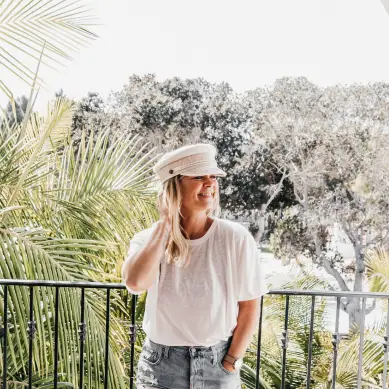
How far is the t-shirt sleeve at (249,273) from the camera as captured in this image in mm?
1386

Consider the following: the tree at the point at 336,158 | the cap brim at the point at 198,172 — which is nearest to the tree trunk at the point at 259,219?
the tree at the point at 336,158

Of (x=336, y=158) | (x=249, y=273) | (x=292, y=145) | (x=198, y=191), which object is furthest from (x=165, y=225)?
(x=336, y=158)

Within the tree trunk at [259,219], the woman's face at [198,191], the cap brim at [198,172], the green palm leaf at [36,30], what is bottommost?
the tree trunk at [259,219]

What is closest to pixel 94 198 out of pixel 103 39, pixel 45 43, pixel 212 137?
pixel 45 43

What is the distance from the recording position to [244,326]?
1435 millimetres

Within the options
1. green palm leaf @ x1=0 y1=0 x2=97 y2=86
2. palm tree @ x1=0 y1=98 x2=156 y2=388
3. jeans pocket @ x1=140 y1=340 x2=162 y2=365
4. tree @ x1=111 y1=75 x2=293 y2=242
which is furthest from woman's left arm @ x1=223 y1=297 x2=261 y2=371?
tree @ x1=111 y1=75 x2=293 y2=242

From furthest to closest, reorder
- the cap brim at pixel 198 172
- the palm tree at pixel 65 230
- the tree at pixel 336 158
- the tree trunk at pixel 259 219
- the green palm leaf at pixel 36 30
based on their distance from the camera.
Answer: the tree trunk at pixel 259 219 → the tree at pixel 336 158 → the green palm leaf at pixel 36 30 → the palm tree at pixel 65 230 → the cap brim at pixel 198 172

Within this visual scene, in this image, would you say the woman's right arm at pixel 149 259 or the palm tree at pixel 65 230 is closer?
the woman's right arm at pixel 149 259

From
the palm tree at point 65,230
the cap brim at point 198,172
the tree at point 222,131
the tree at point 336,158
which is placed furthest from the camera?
the tree at point 222,131

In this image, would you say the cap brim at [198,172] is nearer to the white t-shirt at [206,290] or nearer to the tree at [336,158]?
the white t-shirt at [206,290]

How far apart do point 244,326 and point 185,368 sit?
0.20m

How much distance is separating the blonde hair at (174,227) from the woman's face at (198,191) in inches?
0.6

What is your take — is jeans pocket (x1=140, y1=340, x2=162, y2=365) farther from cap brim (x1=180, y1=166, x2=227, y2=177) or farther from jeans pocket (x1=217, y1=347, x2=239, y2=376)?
cap brim (x1=180, y1=166, x2=227, y2=177)

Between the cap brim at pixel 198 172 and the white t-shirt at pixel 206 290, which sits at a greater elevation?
the cap brim at pixel 198 172
